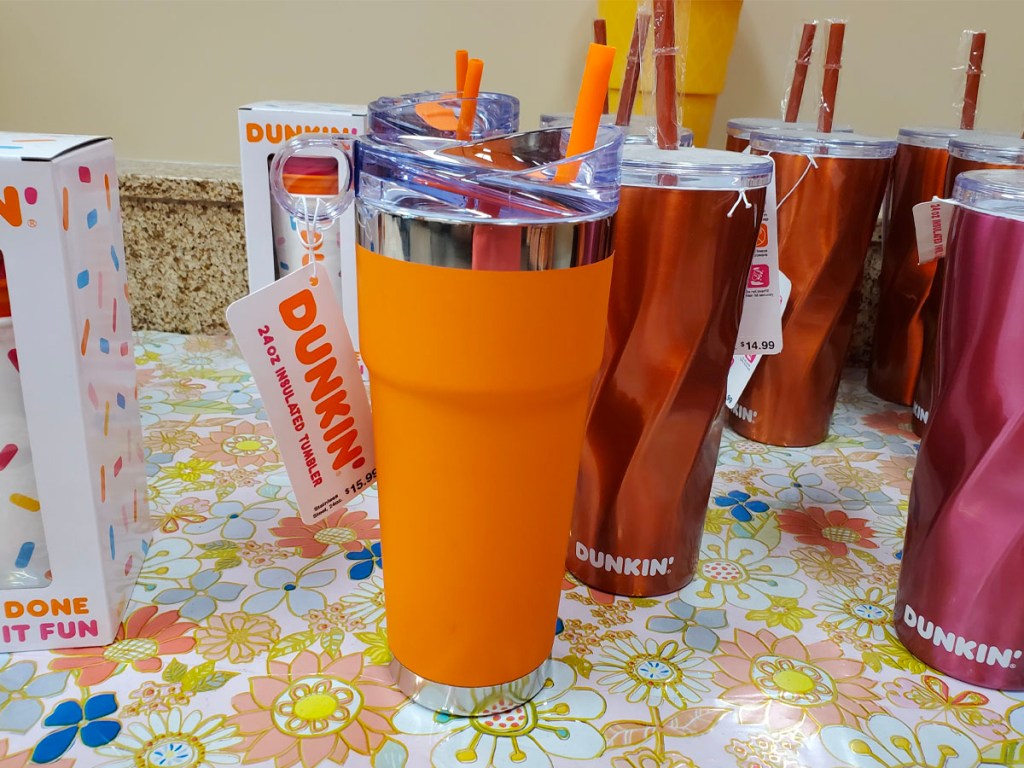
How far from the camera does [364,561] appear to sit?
0.53 meters

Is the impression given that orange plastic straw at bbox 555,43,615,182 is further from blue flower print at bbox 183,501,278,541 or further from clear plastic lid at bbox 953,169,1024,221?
blue flower print at bbox 183,501,278,541

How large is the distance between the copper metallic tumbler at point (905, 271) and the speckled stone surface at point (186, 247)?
54 mm

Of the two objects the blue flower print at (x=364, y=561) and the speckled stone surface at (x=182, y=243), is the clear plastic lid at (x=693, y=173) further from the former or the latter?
the speckled stone surface at (x=182, y=243)

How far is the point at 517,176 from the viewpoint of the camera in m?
0.32

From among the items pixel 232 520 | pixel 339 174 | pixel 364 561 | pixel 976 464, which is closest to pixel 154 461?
pixel 232 520

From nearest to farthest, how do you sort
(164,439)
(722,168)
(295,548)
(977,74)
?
(722,168) → (295,548) → (164,439) → (977,74)

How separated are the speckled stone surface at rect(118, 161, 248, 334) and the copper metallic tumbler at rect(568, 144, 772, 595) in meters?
0.52

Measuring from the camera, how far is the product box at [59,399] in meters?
0.37

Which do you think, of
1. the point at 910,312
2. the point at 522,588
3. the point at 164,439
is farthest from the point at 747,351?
the point at 164,439

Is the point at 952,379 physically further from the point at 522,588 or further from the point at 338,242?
the point at 338,242

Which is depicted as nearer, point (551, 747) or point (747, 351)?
point (551, 747)

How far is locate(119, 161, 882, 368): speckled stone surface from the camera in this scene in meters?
0.82

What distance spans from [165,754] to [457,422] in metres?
0.21

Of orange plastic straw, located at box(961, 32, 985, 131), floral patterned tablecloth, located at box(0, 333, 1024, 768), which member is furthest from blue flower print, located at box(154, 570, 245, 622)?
orange plastic straw, located at box(961, 32, 985, 131)
